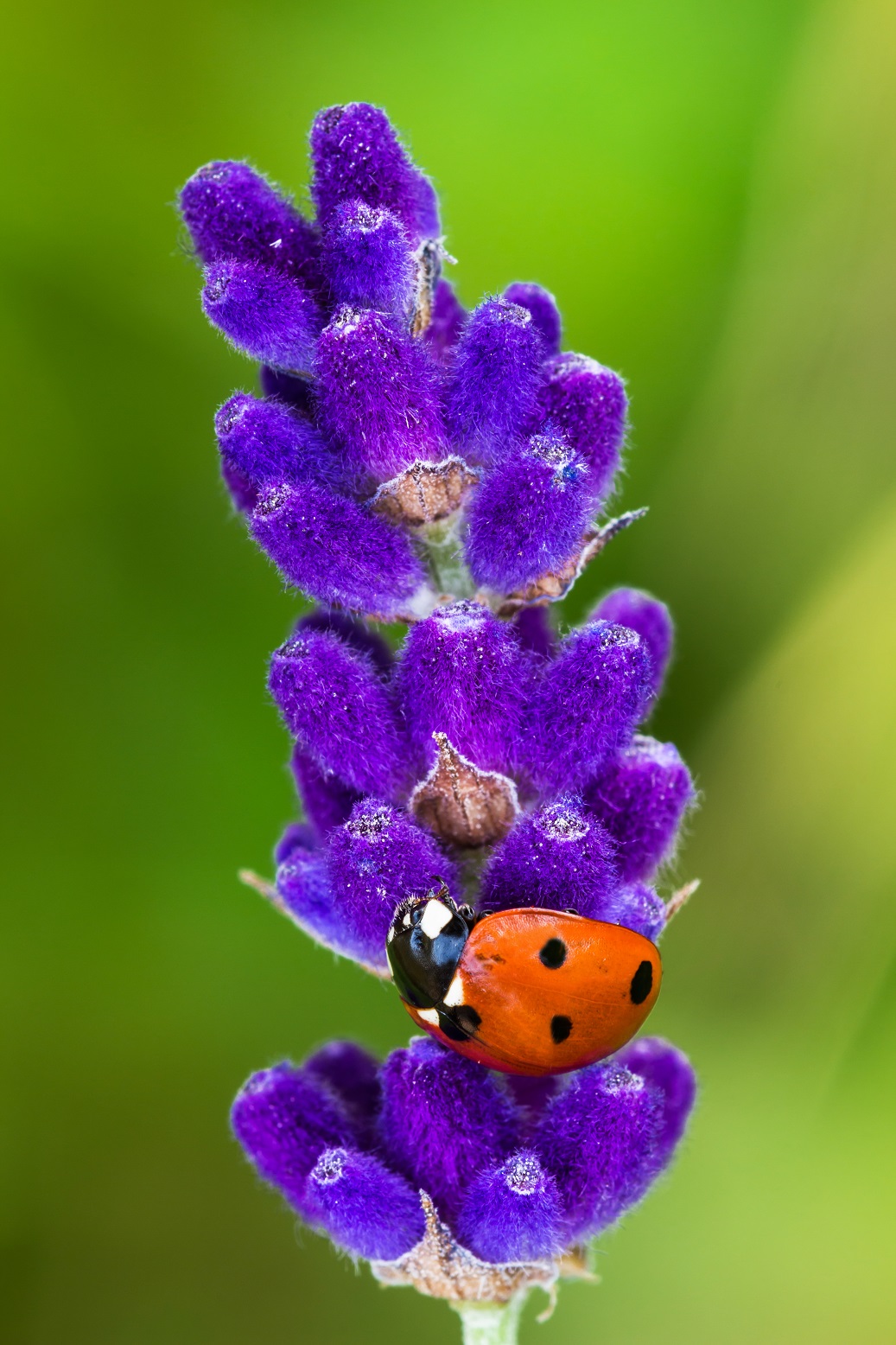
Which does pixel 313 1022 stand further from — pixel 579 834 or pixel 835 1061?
pixel 579 834

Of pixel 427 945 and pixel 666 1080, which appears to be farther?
pixel 666 1080

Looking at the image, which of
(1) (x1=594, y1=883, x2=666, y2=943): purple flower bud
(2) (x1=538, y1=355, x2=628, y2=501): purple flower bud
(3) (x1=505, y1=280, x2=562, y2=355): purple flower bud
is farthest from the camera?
(3) (x1=505, y1=280, x2=562, y2=355): purple flower bud

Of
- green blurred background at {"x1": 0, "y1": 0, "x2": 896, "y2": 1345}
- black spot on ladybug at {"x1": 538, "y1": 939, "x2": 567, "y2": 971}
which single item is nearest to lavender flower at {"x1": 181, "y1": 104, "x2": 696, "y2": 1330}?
black spot on ladybug at {"x1": 538, "y1": 939, "x2": 567, "y2": 971}

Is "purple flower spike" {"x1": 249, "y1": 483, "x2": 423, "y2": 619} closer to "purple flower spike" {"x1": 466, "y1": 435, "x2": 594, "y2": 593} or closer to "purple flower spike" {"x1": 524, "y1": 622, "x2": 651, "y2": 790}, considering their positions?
"purple flower spike" {"x1": 466, "y1": 435, "x2": 594, "y2": 593}

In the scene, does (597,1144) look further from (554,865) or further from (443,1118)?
(554,865)

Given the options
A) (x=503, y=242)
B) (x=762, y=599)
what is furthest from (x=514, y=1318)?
(x=503, y=242)

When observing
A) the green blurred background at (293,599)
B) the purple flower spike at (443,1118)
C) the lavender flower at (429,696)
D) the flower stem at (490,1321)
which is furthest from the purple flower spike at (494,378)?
the green blurred background at (293,599)

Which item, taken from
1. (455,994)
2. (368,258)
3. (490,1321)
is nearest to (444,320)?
(368,258)

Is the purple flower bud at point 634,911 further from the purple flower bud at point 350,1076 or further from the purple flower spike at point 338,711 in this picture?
the purple flower bud at point 350,1076
